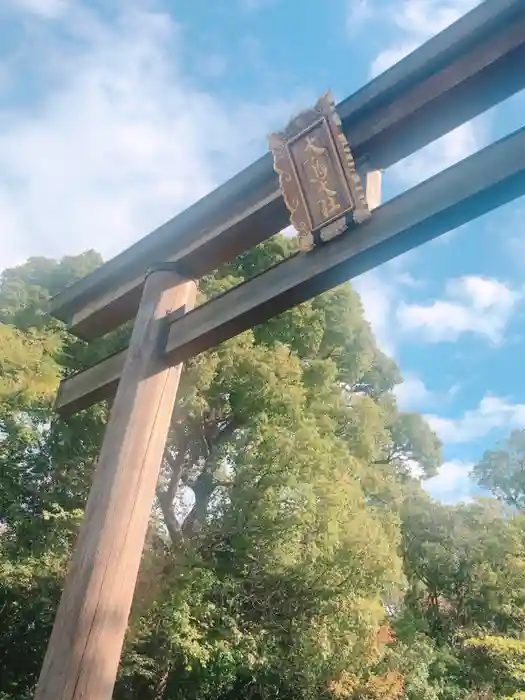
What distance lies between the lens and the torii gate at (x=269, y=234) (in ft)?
6.17

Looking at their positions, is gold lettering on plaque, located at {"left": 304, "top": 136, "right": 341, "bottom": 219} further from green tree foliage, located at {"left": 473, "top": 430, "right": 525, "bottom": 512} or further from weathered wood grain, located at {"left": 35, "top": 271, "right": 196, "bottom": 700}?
green tree foliage, located at {"left": 473, "top": 430, "right": 525, "bottom": 512}

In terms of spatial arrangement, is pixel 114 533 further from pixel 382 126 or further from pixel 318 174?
pixel 382 126

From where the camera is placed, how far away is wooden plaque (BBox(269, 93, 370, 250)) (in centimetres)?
218

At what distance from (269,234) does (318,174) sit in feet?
1.53

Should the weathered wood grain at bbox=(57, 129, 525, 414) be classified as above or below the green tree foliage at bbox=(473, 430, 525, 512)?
below

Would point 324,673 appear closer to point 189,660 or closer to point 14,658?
point 189,660

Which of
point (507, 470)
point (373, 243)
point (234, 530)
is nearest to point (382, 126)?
point (373, 243)

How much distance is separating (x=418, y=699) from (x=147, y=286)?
11.0m

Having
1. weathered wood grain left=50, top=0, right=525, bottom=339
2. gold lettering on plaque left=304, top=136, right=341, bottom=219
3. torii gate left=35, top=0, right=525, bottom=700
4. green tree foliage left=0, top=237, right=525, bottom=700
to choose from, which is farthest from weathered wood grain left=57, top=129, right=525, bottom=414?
green tree foliage left=0, top=237, right=525, bottom=700

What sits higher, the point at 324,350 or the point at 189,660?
the point at 324,350

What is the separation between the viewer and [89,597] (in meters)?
1.97

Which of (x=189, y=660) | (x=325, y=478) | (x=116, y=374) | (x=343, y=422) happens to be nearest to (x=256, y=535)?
(x=325, y=478)

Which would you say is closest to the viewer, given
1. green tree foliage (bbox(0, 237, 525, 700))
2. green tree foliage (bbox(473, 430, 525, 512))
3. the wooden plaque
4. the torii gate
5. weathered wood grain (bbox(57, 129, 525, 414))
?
weathered wood grain (bbox(57, 129, 525, 414))

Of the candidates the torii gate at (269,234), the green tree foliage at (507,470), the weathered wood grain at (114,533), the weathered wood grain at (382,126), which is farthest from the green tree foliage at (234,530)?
the green tree foliage at (507,470)
